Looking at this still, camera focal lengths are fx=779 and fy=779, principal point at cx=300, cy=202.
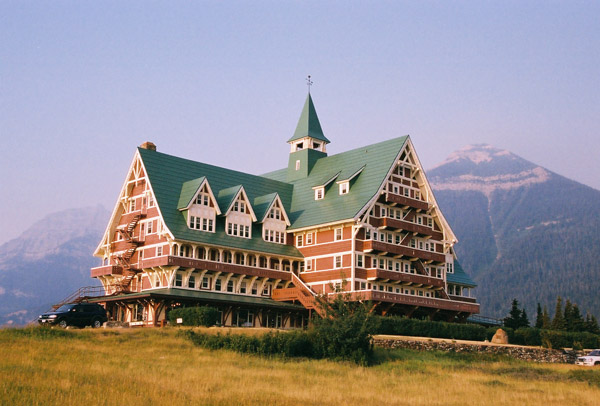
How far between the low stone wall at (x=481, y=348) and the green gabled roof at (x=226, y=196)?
21776 millimetres

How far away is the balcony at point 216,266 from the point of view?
223 ft

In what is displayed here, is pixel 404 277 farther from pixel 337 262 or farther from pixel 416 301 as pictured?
pixel 337 262

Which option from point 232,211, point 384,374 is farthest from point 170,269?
point 384,374

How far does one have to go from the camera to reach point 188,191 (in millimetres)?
73000

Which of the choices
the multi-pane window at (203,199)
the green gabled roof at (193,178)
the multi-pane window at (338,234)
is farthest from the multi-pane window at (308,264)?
the multi-pane window at (203,199)

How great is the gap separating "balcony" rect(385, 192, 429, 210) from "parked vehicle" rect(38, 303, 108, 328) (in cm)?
2908

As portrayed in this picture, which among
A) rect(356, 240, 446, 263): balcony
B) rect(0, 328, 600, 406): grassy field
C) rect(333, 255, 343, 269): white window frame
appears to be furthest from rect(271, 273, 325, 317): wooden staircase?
rect(0, 328, 600, 406): grassy field

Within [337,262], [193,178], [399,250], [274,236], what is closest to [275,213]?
[274,236]

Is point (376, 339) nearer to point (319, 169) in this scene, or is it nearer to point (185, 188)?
point (185, 188)

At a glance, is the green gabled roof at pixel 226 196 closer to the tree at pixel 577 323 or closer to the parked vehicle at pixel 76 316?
the parked vehicle at pixel 76 316

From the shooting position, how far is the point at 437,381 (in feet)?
143

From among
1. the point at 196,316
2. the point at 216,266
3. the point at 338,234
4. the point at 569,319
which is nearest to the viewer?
the point at 196,316

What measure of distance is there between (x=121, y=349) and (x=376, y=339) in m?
19.6

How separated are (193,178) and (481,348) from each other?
3240cm
